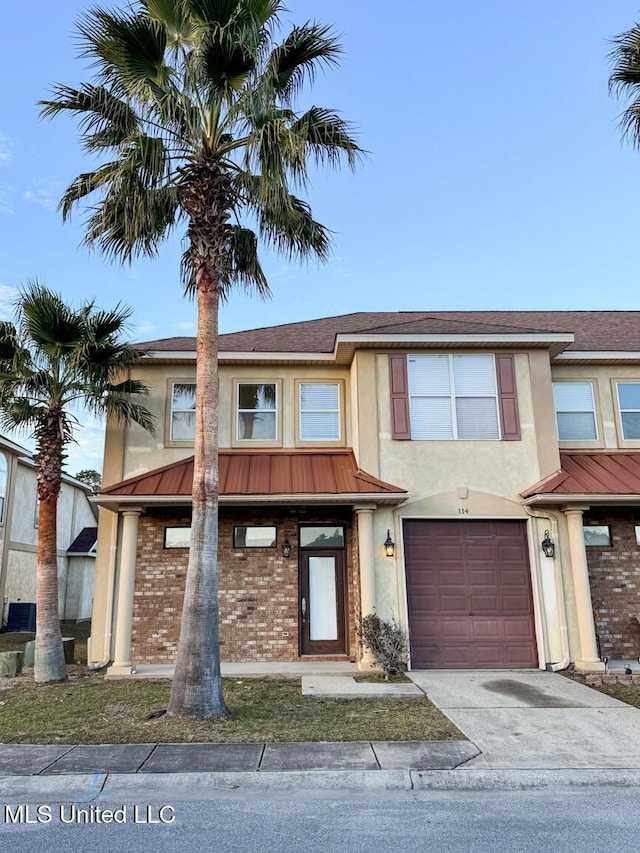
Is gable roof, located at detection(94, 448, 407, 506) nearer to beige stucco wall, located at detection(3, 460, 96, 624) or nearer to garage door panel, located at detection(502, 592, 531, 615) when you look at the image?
garage door panel, located at detection(502, 592, 531, 615)

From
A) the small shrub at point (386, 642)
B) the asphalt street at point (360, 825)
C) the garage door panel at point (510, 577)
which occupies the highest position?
the garage door panel at point (510, 577)

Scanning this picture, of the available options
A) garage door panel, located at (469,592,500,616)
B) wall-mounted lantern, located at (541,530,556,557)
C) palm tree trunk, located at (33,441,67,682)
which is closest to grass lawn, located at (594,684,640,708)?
garage door panel, located at (469,592,500,616)

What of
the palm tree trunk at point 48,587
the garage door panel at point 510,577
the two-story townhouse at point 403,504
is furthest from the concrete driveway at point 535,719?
the palm tree trunk at point 48,587

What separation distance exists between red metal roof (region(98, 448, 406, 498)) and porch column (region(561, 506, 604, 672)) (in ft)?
10.9

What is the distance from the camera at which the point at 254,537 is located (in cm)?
1253

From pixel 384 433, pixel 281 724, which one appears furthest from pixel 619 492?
pixel 281 724

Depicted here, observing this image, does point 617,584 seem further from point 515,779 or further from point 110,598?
point 110,598

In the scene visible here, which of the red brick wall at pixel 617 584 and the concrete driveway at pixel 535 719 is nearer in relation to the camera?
the concrete driveway at pixel 535 719

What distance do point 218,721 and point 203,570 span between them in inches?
71.1

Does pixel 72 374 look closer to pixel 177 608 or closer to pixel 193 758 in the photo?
pixel 177 608

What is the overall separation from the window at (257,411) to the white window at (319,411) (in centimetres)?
65

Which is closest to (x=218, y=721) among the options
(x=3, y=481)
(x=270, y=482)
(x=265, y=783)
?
(x=265, y=783)

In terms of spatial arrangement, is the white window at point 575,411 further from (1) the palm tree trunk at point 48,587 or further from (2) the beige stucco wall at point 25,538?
(2) the beige stucco wall at point 25,538

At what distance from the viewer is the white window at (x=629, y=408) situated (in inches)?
520
